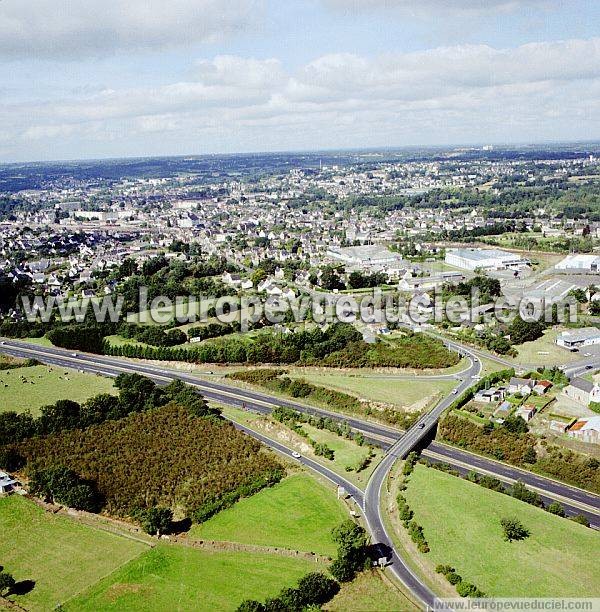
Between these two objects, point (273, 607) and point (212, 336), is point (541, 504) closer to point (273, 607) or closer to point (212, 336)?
point (273, 607)

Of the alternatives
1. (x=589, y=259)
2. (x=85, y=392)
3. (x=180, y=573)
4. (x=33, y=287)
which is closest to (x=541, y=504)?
(x=180, y=573)

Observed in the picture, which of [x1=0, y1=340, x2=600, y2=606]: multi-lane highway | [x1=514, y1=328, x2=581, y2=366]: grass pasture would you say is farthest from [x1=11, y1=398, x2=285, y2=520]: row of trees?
[x1=514, y1=328, x2=581, y2=366]: grass pasture

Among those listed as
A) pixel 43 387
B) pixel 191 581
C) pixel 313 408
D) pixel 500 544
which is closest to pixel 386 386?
pixel 313 408

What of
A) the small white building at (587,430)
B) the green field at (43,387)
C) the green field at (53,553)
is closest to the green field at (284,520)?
the green field at (53,553)

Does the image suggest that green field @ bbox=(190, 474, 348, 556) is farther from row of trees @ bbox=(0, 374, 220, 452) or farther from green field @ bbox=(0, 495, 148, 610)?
row of trees @ bbox=(0, 374, 220, 452)

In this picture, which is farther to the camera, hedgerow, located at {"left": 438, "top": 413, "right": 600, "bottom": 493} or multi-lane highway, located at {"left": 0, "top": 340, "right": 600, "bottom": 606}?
hedgerow, located at {"left": 438, "top": 413, "right": 600, "bottom": 493}

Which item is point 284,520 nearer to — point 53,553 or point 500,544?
point 500,544
